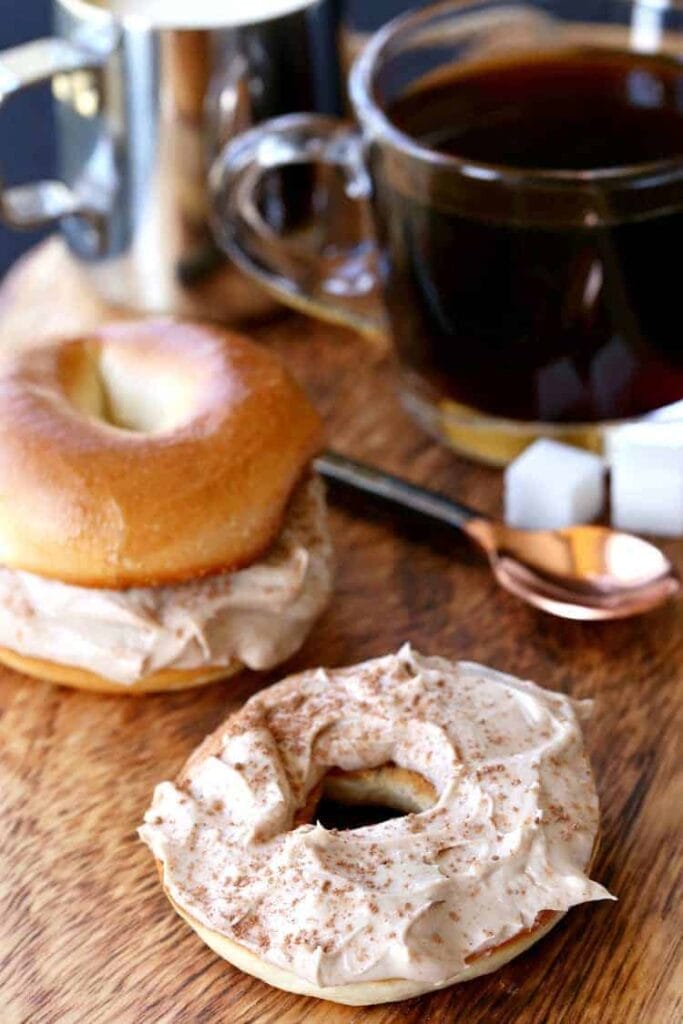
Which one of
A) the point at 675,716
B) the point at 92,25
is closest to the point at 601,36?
the point at 92,25

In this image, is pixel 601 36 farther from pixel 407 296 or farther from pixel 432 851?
pixel 432 851

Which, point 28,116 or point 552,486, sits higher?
point 552,486

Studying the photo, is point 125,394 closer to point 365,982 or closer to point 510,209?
point 510,209

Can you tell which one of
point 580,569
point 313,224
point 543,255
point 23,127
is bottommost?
point 23,127

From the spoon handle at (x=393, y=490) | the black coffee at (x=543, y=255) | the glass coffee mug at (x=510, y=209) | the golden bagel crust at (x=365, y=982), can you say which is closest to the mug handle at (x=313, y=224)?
the glass coffee mug at (x=510, y=209)

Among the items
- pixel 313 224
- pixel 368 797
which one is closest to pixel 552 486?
pixel 368 797

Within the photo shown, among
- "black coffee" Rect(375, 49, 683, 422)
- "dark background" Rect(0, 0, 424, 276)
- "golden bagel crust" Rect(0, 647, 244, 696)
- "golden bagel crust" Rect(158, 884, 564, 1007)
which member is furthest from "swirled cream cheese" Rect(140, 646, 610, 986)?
"dark background" Rect(0, 0, 424, 276)
